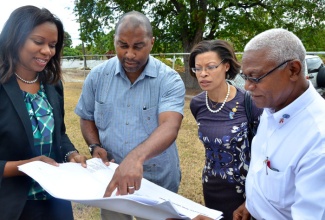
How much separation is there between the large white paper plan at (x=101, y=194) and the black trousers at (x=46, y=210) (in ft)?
0.94

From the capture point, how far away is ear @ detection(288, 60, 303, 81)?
1.56 metres

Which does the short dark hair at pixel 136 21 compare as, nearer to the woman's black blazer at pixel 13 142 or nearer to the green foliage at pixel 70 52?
the woman's black blazer at pixel 13 142

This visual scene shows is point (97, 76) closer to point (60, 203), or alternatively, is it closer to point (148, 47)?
point (148, 47)

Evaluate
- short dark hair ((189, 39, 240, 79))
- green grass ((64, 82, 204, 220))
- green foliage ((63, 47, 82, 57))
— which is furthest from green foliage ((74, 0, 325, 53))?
green foliage ((63, 47, 82, 57))

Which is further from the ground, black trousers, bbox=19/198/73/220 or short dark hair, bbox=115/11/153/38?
short dark hair, bbox=115/11/153/38

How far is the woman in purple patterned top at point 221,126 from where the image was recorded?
2.39 meters

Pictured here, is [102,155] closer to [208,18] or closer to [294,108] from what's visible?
[294,108]

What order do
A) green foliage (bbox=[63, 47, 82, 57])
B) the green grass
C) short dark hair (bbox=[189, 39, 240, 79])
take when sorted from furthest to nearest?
green foliage (bbox=[63, 47, 82, 57])
the green grass
short dark hair (bbox=[189, 39, 240, 79])

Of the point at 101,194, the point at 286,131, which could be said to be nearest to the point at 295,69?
the point at 286,131

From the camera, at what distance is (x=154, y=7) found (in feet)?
51.0

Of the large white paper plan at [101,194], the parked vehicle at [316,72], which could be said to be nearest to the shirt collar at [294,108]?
the large white paper plan at [101,194]

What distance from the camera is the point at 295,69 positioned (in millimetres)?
1565

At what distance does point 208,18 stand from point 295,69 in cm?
1333

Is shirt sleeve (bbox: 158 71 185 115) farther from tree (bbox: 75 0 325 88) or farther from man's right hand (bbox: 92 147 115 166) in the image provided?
tree (bbox: 75 0 325 88)
